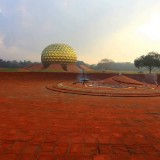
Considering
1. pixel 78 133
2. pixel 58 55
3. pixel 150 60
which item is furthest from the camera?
pixel 58 55

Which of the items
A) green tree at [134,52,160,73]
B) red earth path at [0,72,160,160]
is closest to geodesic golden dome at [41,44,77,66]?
green tree at [134,52,160,73]

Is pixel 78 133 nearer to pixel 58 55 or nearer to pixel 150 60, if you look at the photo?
pixel 150 60

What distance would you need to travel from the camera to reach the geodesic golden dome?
1607 inches

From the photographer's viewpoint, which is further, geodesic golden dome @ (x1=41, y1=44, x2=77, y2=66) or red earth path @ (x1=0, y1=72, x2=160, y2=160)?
geodesic golden dome @ (x1=41, y1=44, x2=77, y2=66)

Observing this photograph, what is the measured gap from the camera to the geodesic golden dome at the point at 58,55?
40.8m

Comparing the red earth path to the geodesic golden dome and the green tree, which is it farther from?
the geodesic golden dome

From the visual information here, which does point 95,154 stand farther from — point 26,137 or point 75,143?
point 26,137

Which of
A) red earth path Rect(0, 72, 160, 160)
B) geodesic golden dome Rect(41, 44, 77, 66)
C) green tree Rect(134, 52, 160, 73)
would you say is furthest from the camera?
geodesic golden dome Rect(41, 44, 77, 66)

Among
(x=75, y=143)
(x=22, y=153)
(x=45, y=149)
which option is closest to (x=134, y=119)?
(x=75, y=143)

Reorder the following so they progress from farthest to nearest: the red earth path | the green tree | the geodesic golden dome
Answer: the geodesic golden dome < the green tree < the red earth path

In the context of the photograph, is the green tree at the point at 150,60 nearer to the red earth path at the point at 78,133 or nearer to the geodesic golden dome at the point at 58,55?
the geodesic golden dome at the point at 58,55

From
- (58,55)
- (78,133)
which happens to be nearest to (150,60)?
(58,55)

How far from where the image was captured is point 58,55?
134 ft

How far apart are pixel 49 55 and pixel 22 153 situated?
38.3m
